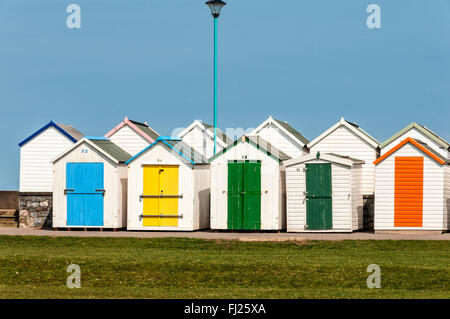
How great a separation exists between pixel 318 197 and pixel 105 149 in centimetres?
757

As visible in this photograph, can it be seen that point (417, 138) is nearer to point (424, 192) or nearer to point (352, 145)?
point (352, 145)

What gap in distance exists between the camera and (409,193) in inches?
1220

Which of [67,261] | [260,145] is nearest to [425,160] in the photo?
[260,145]

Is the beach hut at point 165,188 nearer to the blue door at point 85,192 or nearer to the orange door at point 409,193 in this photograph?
the blue door at point 85,192

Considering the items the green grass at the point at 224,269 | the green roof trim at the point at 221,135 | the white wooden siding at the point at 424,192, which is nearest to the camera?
the green grass at the point at 224,269

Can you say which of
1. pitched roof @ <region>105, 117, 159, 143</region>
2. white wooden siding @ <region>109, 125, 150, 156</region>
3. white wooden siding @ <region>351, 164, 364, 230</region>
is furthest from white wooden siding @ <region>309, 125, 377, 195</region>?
white wooden siding @ <region>109, 125, 150, 156</region>

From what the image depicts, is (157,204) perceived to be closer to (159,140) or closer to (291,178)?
(159,140)

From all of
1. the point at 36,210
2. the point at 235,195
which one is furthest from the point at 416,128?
the point at 36,210

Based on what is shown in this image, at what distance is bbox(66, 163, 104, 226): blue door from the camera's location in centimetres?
3269

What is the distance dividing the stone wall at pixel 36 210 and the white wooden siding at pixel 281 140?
8994 mm

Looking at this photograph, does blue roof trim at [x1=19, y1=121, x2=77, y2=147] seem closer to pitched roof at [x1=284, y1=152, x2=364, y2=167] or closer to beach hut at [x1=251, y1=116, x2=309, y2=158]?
beach hut at [x1=251, y1=116, x2=309, y2=158]

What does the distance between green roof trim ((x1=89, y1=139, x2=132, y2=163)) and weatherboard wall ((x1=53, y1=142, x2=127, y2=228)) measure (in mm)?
241

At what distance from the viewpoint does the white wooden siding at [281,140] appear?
37.5m

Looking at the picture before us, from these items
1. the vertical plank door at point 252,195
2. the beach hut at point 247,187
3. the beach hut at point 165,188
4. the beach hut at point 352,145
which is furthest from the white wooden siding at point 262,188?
the beach hut at point 352,145
